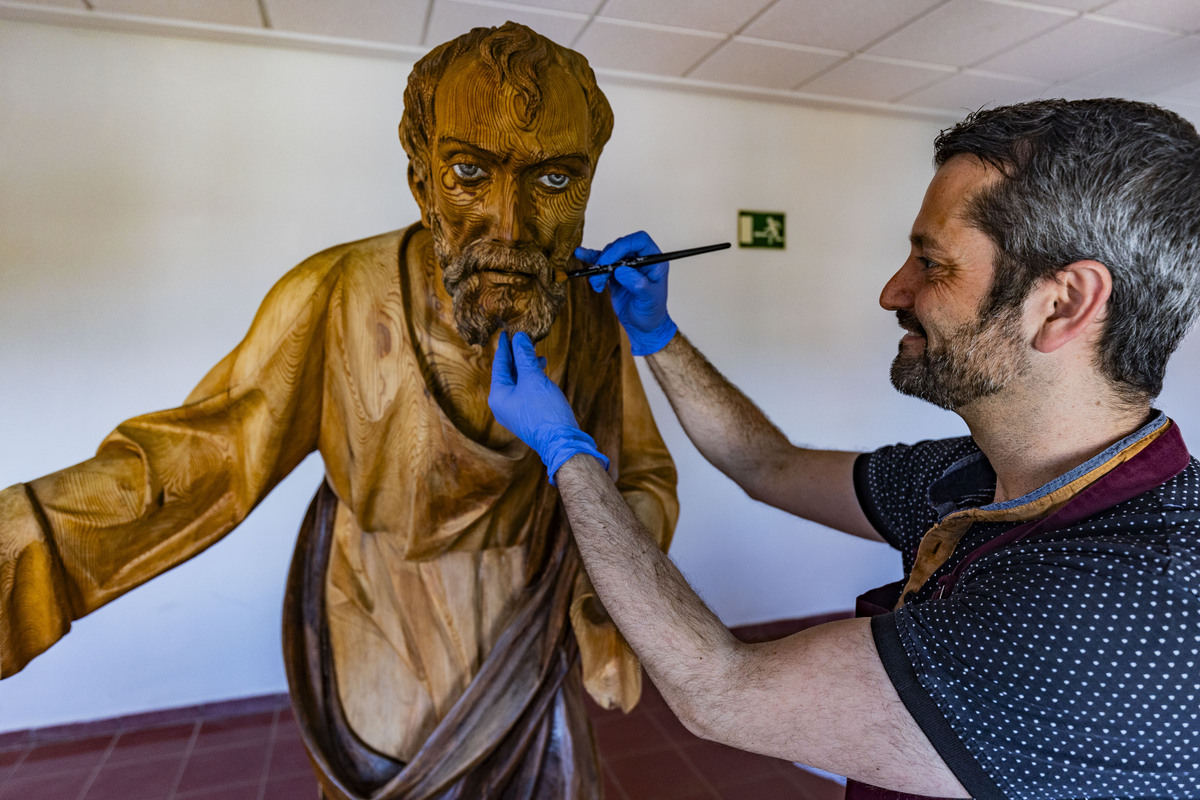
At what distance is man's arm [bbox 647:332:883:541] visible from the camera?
1933 millimetres

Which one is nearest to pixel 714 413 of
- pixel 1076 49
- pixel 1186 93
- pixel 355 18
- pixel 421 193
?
pixel 421 193

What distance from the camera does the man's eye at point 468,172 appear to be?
4.05 feet

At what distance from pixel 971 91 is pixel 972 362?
3996 mm

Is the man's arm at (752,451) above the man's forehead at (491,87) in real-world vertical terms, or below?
below

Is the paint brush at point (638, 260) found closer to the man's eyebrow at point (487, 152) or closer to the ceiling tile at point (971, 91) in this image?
the man's eyebrow at point (487, 152)

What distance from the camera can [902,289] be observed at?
1.45 m

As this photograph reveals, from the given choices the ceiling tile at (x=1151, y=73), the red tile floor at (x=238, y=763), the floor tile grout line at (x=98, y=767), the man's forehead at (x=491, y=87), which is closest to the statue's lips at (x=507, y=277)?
the man's forehead at (x=491, y=87)

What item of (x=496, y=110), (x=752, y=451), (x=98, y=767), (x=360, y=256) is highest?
(x=496, y=110)

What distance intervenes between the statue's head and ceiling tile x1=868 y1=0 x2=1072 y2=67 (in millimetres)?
2938

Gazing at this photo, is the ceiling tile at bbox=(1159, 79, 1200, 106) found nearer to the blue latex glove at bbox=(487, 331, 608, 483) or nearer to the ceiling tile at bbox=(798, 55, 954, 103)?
the ceiling tile at bbox=(798, 55, 954, 103)

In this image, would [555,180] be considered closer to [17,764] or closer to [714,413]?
[714,413]

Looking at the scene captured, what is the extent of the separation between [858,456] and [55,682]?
3695 millimetres

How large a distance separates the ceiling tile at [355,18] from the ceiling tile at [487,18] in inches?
2.7

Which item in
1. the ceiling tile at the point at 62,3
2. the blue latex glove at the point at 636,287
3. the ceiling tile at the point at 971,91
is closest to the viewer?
the blue latex glove at the point at 636,287
